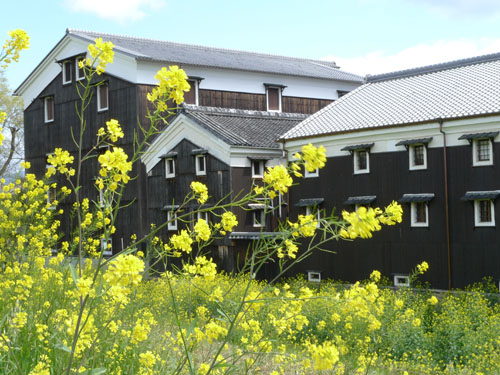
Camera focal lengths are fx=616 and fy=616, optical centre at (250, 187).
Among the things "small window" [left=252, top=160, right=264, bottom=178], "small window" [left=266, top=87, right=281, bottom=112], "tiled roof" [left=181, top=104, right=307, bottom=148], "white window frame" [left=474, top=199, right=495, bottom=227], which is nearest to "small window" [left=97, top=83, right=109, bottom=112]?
"tiled roof" [left=181, top=104, right=307, bottom=148]

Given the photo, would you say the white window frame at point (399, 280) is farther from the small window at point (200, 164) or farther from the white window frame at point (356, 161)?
the small window at point (200, 164)

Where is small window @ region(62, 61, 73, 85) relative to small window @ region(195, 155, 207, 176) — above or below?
above

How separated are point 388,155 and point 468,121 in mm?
2704

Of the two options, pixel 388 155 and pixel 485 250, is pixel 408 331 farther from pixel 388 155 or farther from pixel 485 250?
pixel 388 155

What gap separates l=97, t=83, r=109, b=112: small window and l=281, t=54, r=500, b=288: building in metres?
9.84

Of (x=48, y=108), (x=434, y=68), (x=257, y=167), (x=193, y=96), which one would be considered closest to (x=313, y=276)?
(x=257, y=167)

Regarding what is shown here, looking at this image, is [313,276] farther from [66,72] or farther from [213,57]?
[66,72]

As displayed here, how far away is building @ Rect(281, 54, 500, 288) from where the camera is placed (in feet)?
55.3

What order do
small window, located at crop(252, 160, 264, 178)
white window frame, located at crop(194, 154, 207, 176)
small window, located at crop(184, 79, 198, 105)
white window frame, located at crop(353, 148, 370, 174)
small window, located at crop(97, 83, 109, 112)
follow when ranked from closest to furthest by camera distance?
1. white window frame, located at crop(353, 148, 370, 174)
2. small window, located at crop(252, 160, 264, 178)
3. white window frame, located at crop(194, 154, 207, 176)
4. small window, located at crop(184, 79, 198, 105)
5. small window, located at crop(97, 83, 109, 112)

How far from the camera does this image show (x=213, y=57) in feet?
95.6

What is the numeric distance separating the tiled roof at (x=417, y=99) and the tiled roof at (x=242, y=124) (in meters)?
1.55

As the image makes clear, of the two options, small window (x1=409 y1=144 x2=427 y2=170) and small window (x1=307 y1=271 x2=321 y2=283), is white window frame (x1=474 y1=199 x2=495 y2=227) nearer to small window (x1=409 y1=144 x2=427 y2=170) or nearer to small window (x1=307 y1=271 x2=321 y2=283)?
small window (x1=409 y1=144 x2=427 y2=170)

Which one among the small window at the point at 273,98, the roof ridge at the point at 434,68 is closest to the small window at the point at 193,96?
the small window at the point at 273,98

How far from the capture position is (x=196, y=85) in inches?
1046
